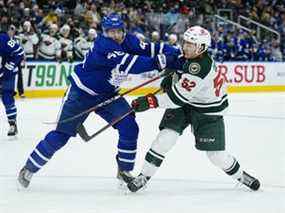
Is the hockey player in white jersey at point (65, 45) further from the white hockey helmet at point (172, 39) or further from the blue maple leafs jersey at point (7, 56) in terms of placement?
the blue maple leafs jersey at point (7, 56)

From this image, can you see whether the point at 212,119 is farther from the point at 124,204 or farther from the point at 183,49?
the point at 124,204

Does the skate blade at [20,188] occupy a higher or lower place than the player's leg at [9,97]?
higher

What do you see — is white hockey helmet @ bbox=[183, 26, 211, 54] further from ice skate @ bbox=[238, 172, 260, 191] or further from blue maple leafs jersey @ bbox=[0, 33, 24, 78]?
blue maple leafs jersey @ bbox=[0, 33, 24, 78]

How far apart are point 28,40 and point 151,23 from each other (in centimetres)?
327

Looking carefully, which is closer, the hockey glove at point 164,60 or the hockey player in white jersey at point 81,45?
the hockey glove at point 164,60

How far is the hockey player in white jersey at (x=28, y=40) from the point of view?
11555mm

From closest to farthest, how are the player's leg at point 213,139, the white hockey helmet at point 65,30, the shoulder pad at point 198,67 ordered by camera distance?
the shoulder pad at point 198,67, the player's leg at point 213,139, the white hockey helmet at point 65,30

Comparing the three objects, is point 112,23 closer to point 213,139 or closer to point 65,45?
point 213,139

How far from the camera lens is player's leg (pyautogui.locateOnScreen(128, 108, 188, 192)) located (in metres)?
4.41

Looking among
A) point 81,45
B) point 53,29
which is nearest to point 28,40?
point 53,29

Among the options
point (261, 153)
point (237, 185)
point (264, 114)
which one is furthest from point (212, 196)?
point (264, 114)

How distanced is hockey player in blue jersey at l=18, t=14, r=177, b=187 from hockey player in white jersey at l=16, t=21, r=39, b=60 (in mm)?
7141

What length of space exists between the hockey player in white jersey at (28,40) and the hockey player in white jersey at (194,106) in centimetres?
741

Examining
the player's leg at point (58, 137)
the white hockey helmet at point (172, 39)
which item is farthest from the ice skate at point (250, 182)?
the white hockey helmet at point (172, 39)
